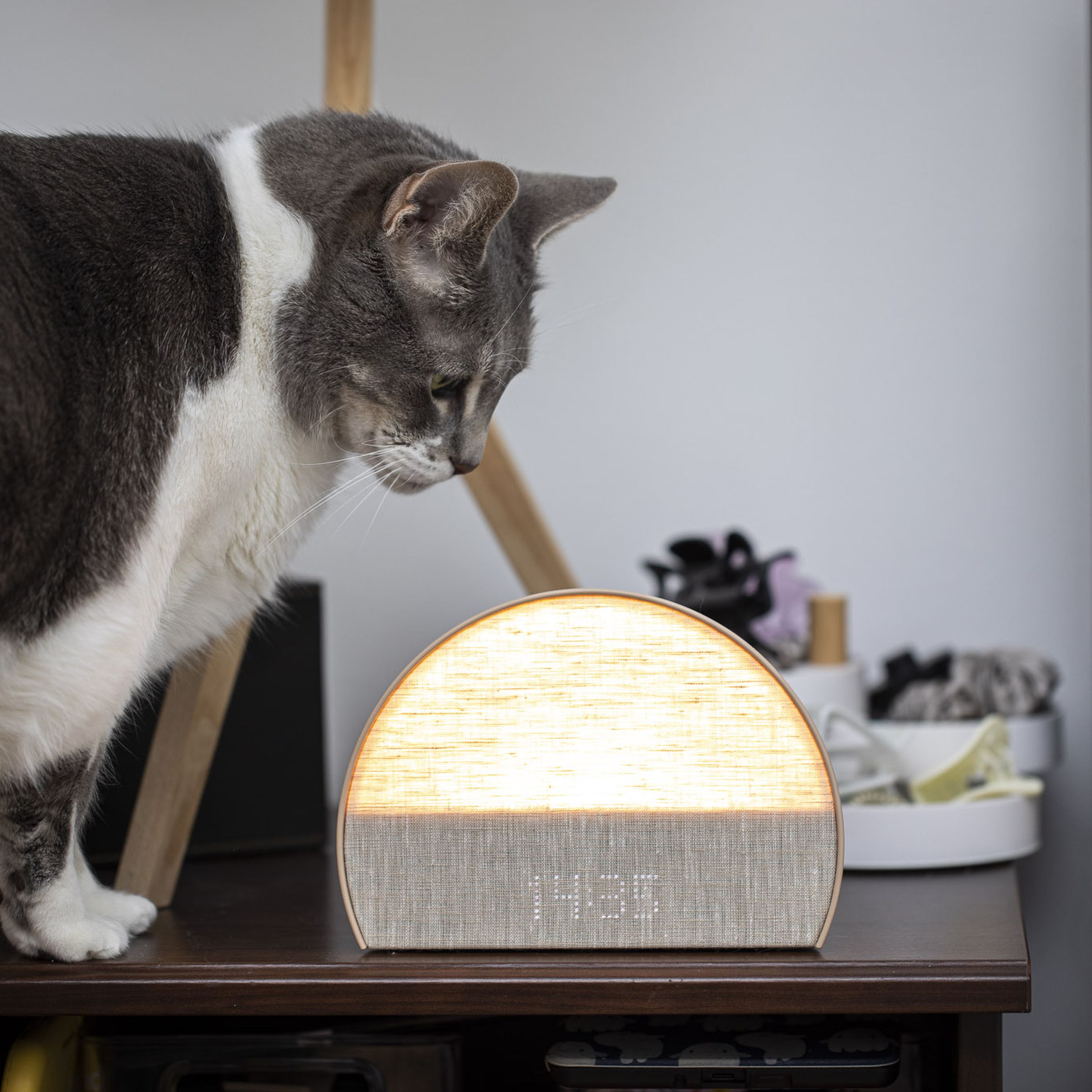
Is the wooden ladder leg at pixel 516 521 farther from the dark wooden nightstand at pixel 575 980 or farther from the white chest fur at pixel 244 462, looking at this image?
the dark wooden nightstand at pixel 575 980

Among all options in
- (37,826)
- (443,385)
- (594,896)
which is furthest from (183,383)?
(594,896)

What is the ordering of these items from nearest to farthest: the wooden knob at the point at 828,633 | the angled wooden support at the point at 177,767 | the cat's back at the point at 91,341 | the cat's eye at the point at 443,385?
the cat's back at the point at 91,341, the cat's eye at the point at 443,385, the angled wooden support at the point at 177,767, the wooden knob at the point at 828,633

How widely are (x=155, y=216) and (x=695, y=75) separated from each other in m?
0.92

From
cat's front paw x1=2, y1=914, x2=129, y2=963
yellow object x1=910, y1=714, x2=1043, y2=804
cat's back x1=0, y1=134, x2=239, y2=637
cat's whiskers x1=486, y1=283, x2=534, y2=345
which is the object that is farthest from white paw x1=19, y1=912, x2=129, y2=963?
yellow object x1=910, y1=714, x2=1043, y2=804

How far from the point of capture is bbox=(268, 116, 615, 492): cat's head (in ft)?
2.47

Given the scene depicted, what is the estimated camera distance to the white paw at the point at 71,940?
762 mm

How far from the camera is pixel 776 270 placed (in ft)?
4.82

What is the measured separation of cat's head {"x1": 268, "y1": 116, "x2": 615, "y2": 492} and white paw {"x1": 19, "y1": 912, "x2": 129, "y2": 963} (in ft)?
1.20

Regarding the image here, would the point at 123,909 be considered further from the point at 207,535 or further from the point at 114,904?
the point at 207,535

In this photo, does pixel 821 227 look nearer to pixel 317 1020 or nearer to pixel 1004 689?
pixel 1004 689

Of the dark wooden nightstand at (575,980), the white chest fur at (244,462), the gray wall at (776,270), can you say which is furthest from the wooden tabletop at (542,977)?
the gray wall at (776,270)

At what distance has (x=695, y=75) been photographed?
4.77 feet

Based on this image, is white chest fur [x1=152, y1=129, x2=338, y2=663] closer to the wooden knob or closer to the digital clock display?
the digital clock display

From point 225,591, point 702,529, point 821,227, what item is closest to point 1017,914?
point 225,591
